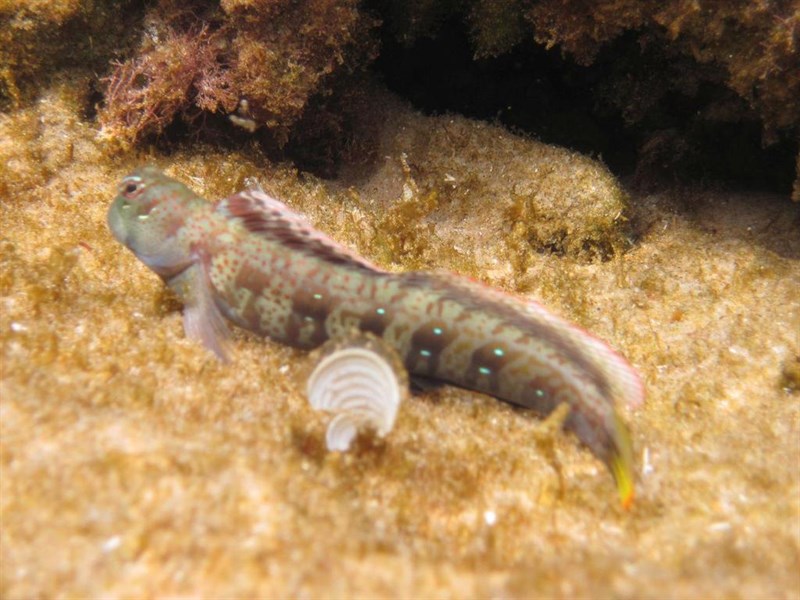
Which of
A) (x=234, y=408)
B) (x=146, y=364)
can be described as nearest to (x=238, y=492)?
(x=234, y=408)

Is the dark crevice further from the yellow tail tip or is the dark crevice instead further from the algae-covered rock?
the yellow tail tip

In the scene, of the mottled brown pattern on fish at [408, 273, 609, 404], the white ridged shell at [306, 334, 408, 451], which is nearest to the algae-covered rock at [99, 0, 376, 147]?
the mottled brown pattern on fish at [408, 273, 609, 404]

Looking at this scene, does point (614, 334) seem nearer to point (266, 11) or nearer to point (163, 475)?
point (163, 475)

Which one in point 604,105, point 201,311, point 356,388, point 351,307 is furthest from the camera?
point 604,105

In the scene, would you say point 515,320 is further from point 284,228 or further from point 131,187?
point 131,187

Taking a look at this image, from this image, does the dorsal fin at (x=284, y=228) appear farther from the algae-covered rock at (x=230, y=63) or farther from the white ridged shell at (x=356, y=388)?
the algae-covered rock at (x=230, y=63)

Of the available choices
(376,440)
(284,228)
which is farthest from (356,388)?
(284,228)

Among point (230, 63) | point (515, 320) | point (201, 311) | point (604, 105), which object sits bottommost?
point (201, 311)
